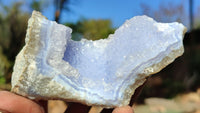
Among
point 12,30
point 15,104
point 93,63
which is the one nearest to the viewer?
point 15,104

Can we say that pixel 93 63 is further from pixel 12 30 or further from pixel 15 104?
pixel 12 30

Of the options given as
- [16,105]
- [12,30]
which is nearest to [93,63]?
[16,105]

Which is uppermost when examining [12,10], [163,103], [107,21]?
[107,21]

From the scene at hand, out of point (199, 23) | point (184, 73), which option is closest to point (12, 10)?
point (184, 73)

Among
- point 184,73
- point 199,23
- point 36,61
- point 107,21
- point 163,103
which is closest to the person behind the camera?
point 36,61

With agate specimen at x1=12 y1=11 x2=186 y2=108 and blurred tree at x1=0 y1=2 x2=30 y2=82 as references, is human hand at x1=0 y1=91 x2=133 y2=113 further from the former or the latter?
blurred tree at x1=0 y1=2 x2=30 y2=82

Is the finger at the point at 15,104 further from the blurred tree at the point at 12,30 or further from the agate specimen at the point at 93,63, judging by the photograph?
the blurred tree at the point at 12,30

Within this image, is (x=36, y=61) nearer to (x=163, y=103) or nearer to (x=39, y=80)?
(x=39, y=80)

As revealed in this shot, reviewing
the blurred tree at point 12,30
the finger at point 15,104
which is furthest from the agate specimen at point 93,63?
the blurred tree at point 12,30
